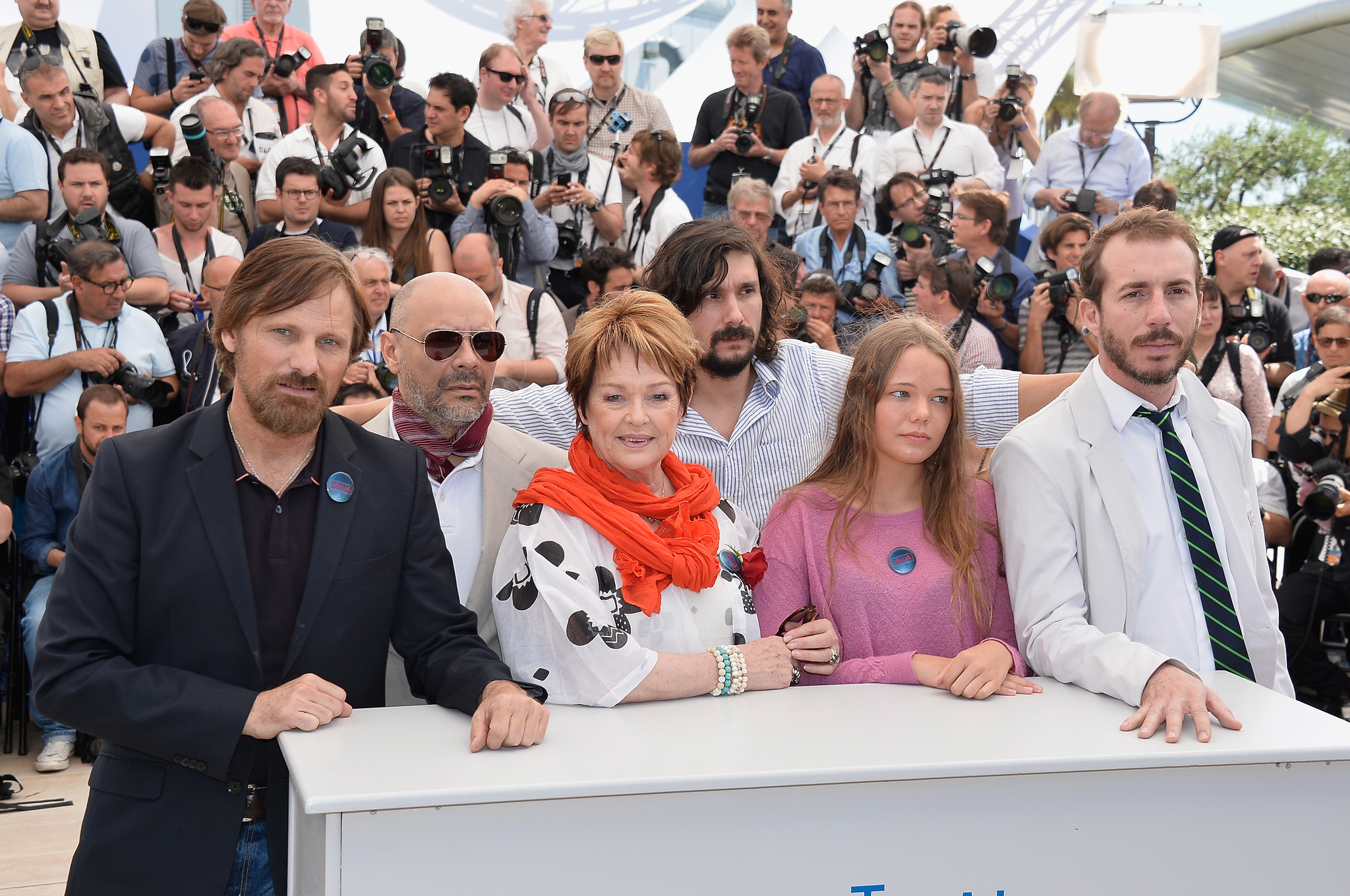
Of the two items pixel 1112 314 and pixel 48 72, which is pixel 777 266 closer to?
pixel 1112 314

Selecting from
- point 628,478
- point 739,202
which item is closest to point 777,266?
point 628,478

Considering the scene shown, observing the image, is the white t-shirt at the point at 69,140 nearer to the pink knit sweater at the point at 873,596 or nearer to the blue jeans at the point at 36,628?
the blue jeans at the point at 36,628

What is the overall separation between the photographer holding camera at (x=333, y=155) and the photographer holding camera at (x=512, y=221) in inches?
21.6

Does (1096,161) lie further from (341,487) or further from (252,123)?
(341,487)

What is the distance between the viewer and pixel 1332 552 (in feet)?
16.5

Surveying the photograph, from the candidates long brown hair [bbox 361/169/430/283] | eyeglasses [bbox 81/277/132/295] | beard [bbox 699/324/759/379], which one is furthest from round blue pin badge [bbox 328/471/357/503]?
long brown hair [bbox 361/169/430/283]

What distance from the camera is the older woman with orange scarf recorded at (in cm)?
204

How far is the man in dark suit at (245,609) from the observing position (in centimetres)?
182

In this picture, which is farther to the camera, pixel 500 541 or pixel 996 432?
pixel 996 432

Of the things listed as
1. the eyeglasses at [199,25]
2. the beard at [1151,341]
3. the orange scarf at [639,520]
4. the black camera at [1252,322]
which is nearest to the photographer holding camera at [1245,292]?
the black camera at [1252,322]

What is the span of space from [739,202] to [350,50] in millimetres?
3259

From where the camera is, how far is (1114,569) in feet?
7.73

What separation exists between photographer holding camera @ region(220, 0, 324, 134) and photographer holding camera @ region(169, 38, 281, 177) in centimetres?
12

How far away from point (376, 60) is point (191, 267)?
1.63 metres
